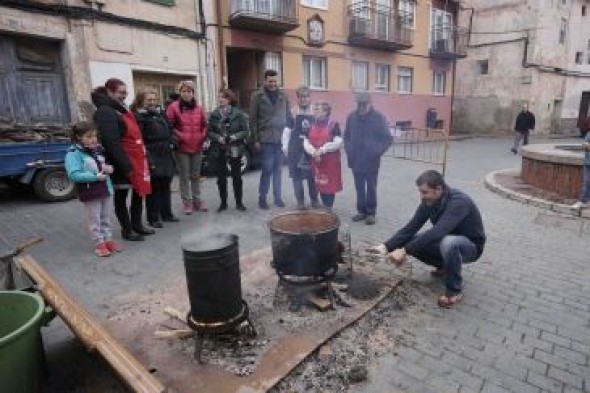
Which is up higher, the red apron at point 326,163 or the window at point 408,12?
the window at point 408,12

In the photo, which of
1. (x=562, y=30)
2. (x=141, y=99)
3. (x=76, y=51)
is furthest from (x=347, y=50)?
(x=562, y=30)

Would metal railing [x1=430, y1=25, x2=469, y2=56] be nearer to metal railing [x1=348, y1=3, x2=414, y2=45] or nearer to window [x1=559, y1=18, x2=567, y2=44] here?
metal railing [x1=348, y1=3, x2=414, y2=45]

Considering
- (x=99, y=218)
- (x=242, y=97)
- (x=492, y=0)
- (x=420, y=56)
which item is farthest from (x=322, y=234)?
(x=492, y=0)

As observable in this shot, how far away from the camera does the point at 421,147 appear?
1681cm

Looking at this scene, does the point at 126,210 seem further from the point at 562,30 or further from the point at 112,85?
the point at 562,30

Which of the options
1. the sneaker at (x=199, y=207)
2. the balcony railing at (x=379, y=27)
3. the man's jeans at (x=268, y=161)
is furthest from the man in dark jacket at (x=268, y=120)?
the balcony railing at (x=379, y=27)

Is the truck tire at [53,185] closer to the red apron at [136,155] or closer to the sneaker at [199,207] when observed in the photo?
the sneaker at [199,207]

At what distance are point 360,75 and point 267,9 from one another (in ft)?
20.6

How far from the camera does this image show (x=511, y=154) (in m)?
14.9

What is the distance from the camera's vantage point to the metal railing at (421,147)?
1246 centimetres

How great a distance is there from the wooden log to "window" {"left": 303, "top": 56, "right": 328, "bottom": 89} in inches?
581

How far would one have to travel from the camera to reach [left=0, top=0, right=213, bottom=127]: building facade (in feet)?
31.3

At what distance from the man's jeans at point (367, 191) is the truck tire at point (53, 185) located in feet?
19.1

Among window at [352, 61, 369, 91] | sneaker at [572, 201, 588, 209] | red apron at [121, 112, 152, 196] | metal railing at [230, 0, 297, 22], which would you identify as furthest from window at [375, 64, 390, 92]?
red apron at [121, 112, 152, 196]
